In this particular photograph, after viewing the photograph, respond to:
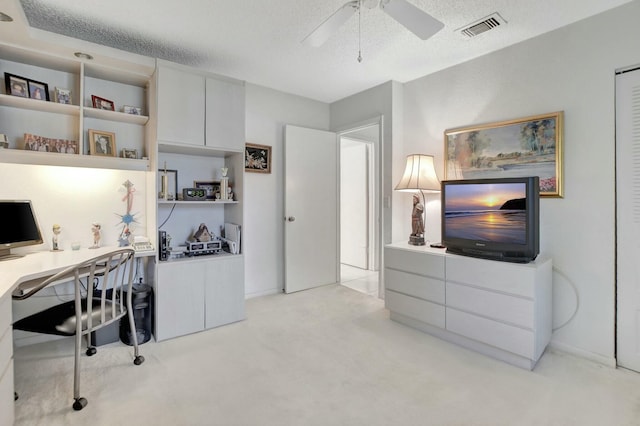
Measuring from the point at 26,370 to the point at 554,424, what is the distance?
318cm

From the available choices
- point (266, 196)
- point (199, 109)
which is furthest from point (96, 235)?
point (266, 196)

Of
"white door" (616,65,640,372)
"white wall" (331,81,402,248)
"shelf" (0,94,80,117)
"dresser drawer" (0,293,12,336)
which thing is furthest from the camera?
"white wall" (331,81,402,248)

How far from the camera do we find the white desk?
4.66 feet

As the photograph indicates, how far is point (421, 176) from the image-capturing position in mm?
3033

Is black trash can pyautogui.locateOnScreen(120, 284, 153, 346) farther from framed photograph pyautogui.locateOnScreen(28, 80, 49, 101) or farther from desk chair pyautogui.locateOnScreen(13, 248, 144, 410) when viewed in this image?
framed photograph pyautogui.locateOnScreen(28, 80, 49, 101)

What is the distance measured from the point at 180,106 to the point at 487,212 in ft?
8.58

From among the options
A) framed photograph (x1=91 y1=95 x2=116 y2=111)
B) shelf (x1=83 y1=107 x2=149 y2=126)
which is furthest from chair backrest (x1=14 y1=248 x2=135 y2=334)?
framed photograph (x1=91 y1=95 x2=116 y2=111)

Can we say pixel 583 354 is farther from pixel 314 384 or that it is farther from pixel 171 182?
pixel 171 182

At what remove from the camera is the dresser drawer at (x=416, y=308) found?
2604 millimetres

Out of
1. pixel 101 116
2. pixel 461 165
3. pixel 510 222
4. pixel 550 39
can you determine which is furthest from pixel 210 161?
pixel 550 39

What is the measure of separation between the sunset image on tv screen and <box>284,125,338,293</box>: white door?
1.76 m

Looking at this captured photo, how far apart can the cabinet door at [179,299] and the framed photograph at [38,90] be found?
1.53 metres

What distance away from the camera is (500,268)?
88.5 inches

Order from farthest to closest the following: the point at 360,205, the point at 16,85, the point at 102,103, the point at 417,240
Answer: the point at 360,205, the point at 417,240, the point at 102,103, the point at 16,85
